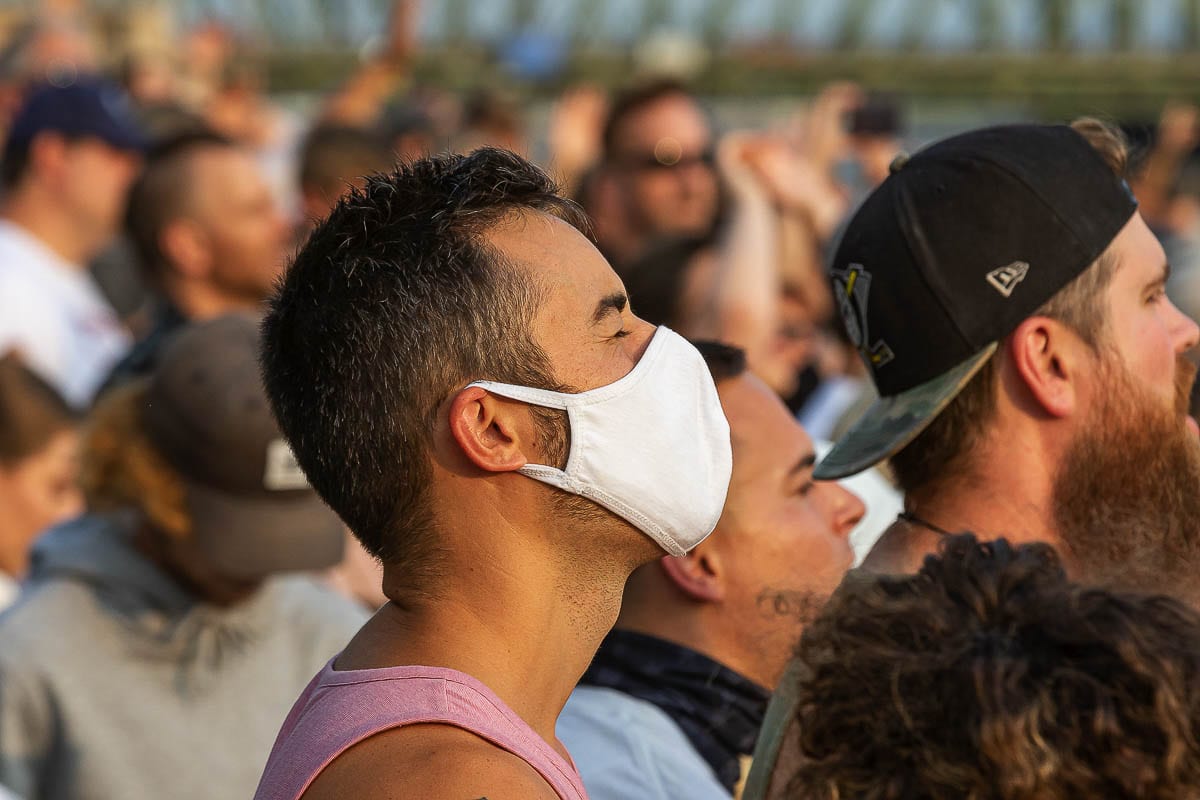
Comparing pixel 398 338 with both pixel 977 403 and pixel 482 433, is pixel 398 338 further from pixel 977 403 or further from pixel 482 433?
pixel 977 403

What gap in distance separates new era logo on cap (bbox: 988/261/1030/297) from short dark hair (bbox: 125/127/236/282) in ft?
14.3

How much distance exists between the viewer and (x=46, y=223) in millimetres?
7039

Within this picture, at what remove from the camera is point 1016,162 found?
109 inches

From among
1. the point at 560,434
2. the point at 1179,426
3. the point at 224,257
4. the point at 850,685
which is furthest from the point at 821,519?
the point at 224,257

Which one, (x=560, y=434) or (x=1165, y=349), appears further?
(x=1165, y=349)

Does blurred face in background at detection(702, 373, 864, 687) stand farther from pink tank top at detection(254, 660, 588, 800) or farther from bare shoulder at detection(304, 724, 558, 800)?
bare shoulder at detection(304, 724, 558, 800)

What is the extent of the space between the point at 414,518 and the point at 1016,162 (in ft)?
4.27

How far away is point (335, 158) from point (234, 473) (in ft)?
11.8

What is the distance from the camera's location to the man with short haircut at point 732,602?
295 cm

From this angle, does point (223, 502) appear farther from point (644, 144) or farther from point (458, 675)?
point (644, 144)

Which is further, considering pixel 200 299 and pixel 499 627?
pixel 200 299

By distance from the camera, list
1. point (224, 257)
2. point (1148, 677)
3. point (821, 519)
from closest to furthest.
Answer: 1. point (1148, 677)
2. point (821, 519)
3. point (224, 257)

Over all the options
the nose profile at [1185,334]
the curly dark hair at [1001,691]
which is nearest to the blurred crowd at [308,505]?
the curly dark hair at [1001,691]

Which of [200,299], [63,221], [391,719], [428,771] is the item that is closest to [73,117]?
[63,221]
